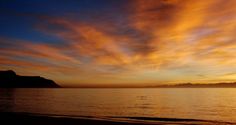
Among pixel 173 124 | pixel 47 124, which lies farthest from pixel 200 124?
pixel 47 124

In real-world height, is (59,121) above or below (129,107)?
above

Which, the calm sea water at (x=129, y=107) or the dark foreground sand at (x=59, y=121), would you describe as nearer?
the dark foreground sand at (x=59, y=121)

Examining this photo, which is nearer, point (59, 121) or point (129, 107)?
point (59, 121)

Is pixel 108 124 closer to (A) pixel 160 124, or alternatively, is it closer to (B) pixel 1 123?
(A) pixel 160 124

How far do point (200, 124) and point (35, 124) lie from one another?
62.9 ft

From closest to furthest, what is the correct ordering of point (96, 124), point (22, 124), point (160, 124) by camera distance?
1. point (22, 124)
2. point (96, 124)
3. point (160, 124)

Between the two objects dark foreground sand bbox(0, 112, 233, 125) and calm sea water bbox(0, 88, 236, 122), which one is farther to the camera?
calm sea water bbox(0, 88, 236, 122)

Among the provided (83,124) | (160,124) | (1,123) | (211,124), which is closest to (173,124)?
(160,124)

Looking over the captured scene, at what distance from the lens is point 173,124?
29781 mm

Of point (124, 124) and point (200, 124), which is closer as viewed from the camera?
point (124, 124)

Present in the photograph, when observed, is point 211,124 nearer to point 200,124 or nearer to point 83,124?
point 200,124

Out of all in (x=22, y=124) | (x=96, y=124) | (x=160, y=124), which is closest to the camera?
(x=22, y=124)

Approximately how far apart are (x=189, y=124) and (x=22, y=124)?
62.2 ft

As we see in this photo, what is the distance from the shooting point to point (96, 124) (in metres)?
25.7
